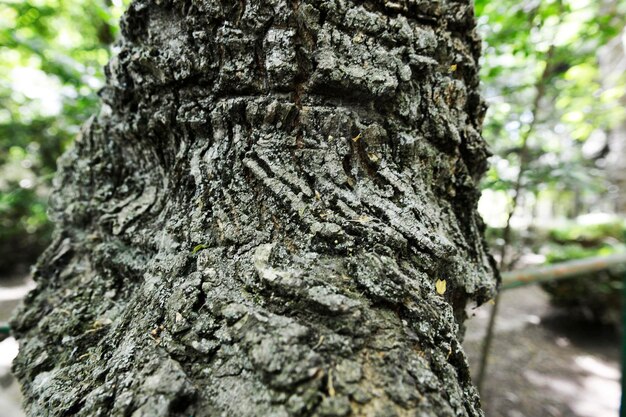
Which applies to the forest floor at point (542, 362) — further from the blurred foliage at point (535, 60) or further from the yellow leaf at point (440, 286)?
the yellow leaf at point (440, 286)

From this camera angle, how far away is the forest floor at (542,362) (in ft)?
10.2

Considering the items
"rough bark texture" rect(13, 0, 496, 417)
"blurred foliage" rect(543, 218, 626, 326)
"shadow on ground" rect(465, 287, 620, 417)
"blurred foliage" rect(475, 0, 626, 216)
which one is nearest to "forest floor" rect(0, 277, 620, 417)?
"shadow on ground" rect(465, 287, 620, 417)

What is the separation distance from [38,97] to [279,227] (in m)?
3.66

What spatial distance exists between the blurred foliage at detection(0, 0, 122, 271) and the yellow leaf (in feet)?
6.88

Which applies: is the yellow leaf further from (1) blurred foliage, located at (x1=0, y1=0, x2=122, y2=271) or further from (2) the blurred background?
(1) blurred foliage, located at (x1=0, y1=0, x2=122, y2=271)

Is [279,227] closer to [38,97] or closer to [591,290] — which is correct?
[38,97]

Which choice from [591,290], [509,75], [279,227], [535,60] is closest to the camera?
[279,227]

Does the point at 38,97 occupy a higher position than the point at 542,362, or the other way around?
→ the point at 38,97

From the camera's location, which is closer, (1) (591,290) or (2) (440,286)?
(2) (440,286)

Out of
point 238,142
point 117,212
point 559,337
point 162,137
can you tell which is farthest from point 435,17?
point 559,337

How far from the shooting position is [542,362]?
13.0ft

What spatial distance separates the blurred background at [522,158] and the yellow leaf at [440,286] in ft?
0.83

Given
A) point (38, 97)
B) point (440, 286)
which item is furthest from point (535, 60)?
point (38, 97)

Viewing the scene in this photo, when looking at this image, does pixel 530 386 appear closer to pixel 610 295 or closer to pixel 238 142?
pixel 610 295
